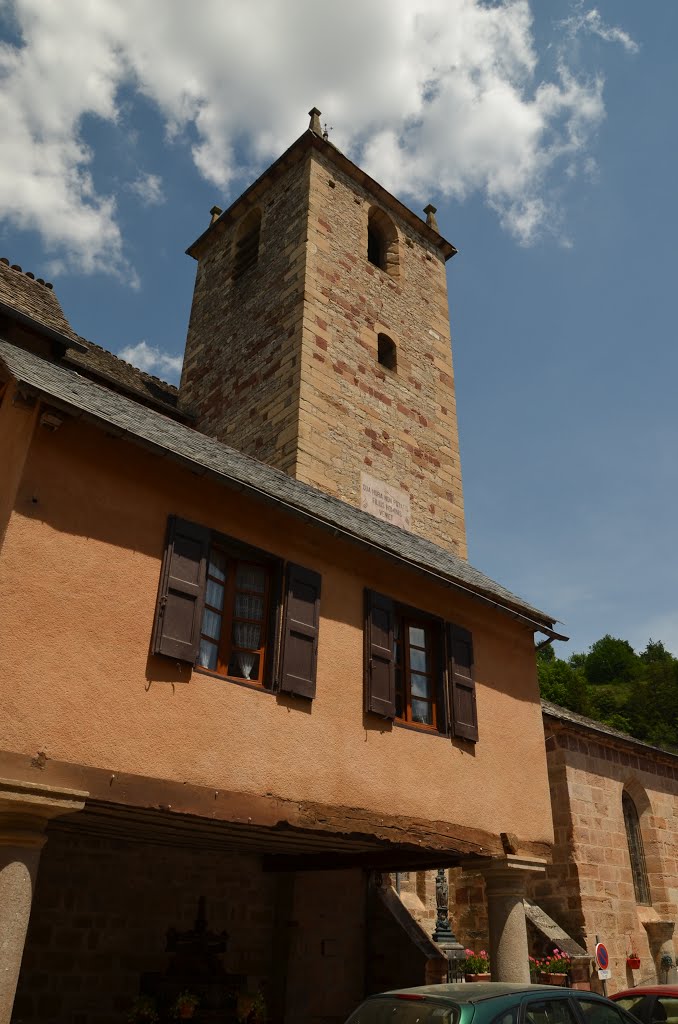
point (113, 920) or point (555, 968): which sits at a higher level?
point (113, 920)

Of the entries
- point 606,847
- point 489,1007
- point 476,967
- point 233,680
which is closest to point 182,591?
point 233,680

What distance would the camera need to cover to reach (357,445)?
15219 millimetres

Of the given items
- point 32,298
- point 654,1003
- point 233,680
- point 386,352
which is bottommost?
point 654,1003

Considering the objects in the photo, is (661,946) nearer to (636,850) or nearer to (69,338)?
(636,850)

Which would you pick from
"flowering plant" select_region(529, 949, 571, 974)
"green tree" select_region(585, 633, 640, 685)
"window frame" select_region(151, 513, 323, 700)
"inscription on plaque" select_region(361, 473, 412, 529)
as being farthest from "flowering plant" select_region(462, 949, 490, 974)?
"green tree" select_region(585, 633, 640, 685)

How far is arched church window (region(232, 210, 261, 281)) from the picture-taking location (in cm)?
1928

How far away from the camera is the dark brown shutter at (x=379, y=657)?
7758 millimetres

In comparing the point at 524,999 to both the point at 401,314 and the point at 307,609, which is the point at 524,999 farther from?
the point at 401,314

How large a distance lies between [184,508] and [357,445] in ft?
27.9

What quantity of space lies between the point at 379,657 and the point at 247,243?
1449cm

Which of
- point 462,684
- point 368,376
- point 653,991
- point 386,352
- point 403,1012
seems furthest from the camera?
point 386,352

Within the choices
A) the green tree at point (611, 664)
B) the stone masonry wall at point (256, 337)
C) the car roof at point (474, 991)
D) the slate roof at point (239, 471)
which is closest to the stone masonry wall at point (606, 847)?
the slate roof at point (239, 471)

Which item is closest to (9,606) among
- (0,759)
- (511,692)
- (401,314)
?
(0,759)

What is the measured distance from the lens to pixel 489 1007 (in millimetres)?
4703
